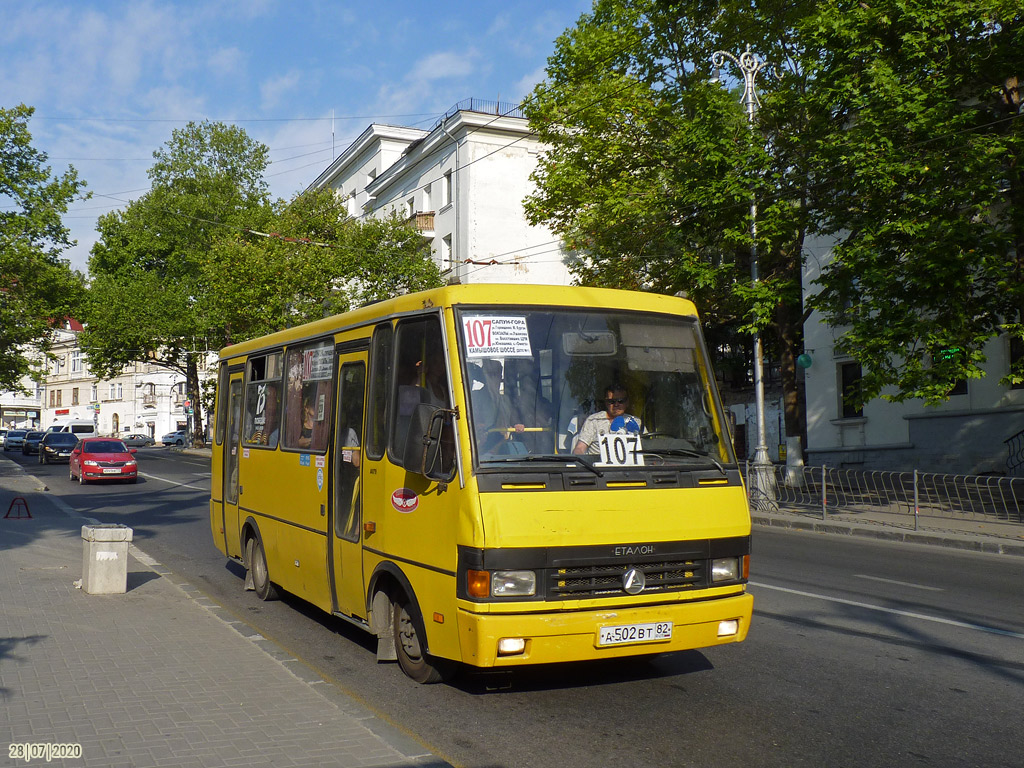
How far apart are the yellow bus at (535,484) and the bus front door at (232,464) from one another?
3.57 meters

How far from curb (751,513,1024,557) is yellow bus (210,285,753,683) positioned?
1024 cm

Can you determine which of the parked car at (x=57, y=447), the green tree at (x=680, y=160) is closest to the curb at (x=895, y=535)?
the green tree at (x=680, y=160)

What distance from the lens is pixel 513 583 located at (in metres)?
5.39

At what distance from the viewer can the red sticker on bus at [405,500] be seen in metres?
6.08

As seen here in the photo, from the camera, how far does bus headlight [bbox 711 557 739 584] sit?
5965 millimetres

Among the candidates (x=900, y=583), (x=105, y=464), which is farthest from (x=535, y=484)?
(x=105, y=464)

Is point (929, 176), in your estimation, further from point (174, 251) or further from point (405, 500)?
point (174, 251)

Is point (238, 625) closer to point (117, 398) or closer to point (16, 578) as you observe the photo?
point (16, 578)

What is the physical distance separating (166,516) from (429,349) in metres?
14.8

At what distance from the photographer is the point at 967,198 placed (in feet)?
53.0

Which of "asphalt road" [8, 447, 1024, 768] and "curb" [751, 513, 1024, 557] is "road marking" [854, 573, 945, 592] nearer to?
Answer: "asphalt road" [8, 447, 1024, 768]

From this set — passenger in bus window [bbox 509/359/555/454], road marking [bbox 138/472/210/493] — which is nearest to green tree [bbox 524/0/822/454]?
road marking [bbox 138/472/210/493]

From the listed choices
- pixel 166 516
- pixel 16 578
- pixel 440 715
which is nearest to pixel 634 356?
pixel 440 715

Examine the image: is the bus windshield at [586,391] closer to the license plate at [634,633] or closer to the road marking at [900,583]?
the license plate at [634,633]
